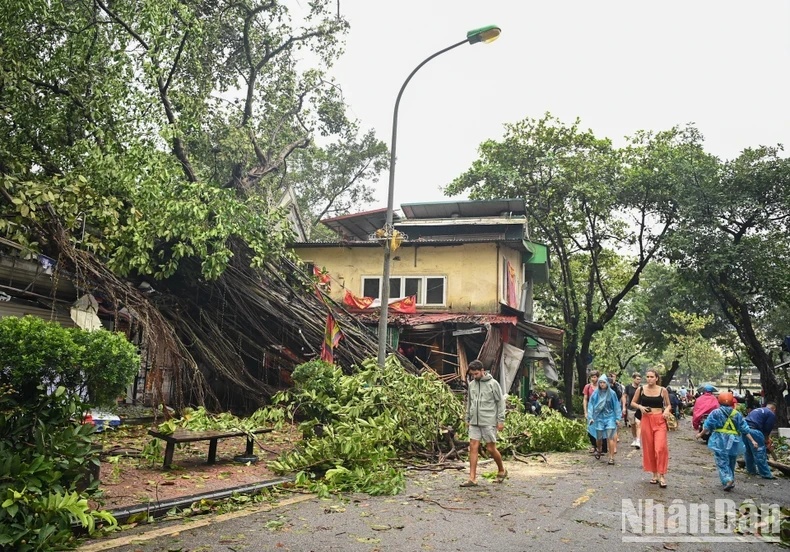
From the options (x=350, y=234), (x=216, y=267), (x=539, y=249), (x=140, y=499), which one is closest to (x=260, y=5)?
(x=216, y=267)

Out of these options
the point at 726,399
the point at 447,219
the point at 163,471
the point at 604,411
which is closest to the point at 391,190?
the point at 604,411

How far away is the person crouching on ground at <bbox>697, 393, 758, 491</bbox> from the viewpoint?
8.06 m

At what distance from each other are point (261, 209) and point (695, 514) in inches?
428

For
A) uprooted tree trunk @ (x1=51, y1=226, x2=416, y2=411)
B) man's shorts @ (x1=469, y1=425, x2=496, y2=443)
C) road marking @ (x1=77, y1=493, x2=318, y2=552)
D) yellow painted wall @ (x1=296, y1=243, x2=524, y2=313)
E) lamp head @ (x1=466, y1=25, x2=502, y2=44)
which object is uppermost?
lamp head @ (x1=466, y1=25, x2=502, y2=44)

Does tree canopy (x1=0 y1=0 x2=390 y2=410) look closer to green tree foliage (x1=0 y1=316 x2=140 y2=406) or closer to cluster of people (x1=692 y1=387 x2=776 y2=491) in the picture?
green tree foliage (x1=0 y1=316 x2=140 y2=406)

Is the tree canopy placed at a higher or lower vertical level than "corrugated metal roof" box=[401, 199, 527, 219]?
lower

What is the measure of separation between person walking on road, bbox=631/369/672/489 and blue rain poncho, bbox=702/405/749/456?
0.74 m

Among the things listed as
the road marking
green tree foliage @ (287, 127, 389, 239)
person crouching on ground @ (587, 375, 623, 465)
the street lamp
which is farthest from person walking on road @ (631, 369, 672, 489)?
green tree foliage @ (287, 127, 389, 239)

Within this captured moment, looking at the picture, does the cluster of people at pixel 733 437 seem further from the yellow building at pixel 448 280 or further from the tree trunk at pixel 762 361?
the tree trunk at pixel 762 361

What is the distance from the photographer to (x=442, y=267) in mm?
A: 20031

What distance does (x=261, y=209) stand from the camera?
13.8 m

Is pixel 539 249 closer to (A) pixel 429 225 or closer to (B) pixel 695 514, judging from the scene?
(A) pixel 429 225

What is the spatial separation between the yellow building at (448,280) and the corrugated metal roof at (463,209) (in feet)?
0.14

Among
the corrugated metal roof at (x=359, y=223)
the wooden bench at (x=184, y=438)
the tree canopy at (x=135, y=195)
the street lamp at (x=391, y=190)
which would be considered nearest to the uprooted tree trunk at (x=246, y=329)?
the tree canopy at (x=135, y=195)
